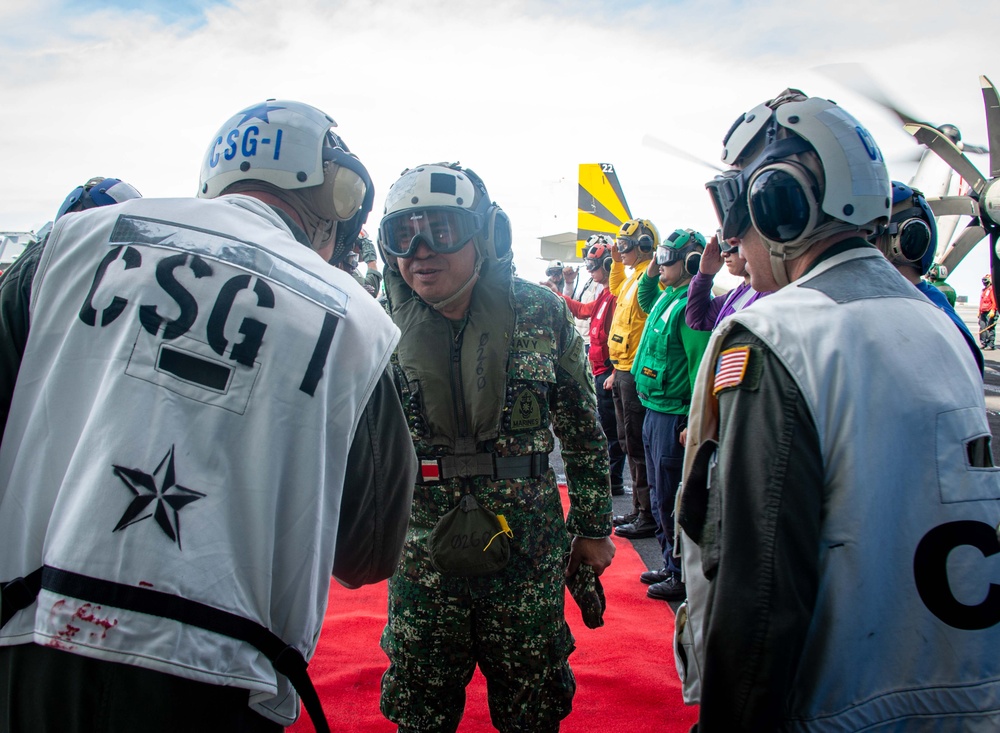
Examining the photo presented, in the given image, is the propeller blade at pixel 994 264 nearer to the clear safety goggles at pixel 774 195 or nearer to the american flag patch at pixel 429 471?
the clear safety goggles at pixel 774 195

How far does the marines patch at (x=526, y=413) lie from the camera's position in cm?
228

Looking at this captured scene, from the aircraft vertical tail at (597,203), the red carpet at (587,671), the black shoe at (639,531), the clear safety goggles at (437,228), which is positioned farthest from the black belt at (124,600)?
the aircraft vertical tail at (597,203)

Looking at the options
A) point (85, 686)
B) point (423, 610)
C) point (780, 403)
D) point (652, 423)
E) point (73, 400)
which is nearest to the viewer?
point (85, 686)

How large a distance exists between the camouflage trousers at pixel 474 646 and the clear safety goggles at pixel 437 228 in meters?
1.06

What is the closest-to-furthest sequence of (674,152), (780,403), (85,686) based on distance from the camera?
(85,686)
(780,403)
(674,152)

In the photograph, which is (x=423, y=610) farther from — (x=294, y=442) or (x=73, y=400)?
(x=73, y=400)

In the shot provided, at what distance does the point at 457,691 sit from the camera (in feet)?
7.41

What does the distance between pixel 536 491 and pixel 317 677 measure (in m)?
1.80

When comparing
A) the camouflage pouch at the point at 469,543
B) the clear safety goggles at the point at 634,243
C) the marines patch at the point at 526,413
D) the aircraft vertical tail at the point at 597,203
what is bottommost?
the camouflage pouch at the point at 469,543

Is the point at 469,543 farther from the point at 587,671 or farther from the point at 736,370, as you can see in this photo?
the point at 587,671

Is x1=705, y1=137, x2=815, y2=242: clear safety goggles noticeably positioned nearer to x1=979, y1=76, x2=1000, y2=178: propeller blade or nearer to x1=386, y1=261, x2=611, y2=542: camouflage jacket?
x1=386, y1=261, x2=611, y2=542: camouflage jacket

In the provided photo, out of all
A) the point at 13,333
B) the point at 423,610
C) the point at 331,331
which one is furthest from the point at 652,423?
the point at 13,333

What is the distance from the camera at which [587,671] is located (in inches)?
130

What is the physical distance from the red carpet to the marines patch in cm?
150
